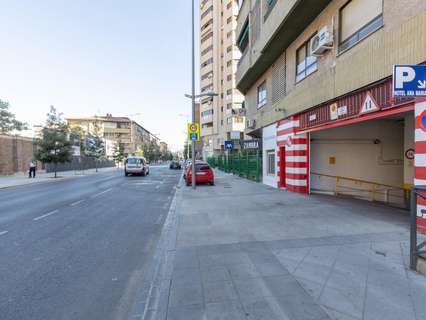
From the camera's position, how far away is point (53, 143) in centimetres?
2612

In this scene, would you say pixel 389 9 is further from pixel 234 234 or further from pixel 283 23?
pixel 234 234

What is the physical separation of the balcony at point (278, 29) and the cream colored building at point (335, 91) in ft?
0.15

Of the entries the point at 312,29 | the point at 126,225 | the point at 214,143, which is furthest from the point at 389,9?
the point at 214,143

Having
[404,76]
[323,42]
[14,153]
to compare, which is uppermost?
[323,42]

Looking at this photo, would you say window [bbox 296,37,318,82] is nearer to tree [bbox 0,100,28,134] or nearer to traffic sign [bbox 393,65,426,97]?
traffic sign [bbox 393,65,426,97]

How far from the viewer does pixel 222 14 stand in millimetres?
57031

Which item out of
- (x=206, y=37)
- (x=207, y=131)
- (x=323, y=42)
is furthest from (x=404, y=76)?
(x=206, y=37)

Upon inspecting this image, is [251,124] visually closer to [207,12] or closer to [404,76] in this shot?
[404,76]

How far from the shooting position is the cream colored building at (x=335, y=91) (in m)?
6.96

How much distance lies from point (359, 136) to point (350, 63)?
5.80 metres

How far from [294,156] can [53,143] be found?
2375 centimetres

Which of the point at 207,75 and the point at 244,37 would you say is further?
the point at 207,75

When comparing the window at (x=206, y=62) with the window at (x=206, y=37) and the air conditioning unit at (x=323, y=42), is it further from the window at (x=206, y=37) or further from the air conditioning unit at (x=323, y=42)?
the air conditioning unit at (x=323, y=42)

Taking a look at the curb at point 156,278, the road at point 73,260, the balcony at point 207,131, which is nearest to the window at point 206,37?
the balcony at point 207,131
